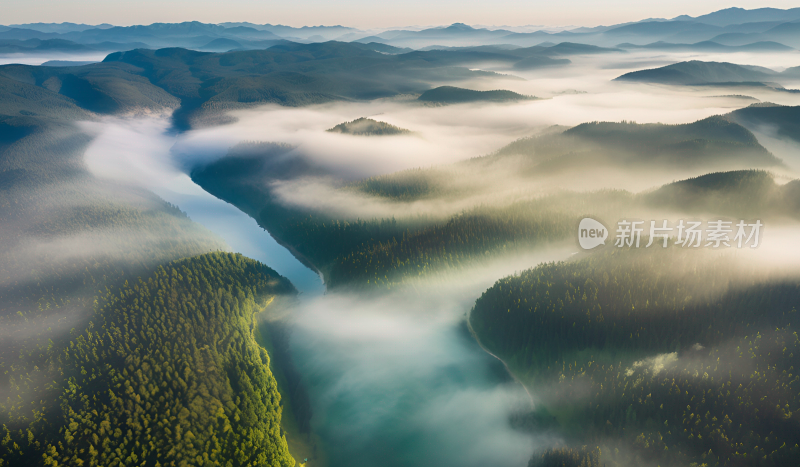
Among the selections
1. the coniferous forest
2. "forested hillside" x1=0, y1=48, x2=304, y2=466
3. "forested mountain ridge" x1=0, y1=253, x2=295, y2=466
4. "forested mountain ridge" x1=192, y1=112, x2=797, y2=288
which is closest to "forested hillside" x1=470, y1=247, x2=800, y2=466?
the coniferous forest

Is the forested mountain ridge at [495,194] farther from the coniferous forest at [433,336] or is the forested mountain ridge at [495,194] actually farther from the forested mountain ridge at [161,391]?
the forested mountain ridge at [161,391]

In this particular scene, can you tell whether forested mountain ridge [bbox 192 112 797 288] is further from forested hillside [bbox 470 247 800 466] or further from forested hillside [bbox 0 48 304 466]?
forested hillside [bbox 0 48 304 466]

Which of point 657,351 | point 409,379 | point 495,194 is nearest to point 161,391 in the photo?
point 409,379

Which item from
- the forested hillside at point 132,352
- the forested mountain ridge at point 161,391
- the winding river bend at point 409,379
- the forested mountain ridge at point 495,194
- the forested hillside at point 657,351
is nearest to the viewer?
the forested hillside at point 657,351

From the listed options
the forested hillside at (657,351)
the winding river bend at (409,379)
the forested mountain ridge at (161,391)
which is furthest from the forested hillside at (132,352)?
the forested hillside at (657,351)

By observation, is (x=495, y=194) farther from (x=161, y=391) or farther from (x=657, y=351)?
(x=161, y=391)

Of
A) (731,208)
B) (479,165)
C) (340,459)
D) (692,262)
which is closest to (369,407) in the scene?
(340,459)

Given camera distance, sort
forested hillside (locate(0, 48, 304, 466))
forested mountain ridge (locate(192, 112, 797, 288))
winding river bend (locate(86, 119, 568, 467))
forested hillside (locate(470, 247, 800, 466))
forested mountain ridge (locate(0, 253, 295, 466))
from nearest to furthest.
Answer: forested hillside (locate(470, 247, 800, 466)), forested mountain ridge (locate(0, 253, 295, 466)), forested hillside (locate(0, 48, 304, 466)), winding river bend (locate(86, 119, 568, 467)), forested mountain ridge (locate(192, 112, 797, 288))
